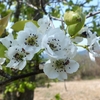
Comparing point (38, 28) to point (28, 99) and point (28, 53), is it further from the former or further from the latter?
point (28, 99)

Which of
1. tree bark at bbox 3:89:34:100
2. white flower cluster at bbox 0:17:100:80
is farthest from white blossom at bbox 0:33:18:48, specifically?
tree bark at bbox 3:89:34:100

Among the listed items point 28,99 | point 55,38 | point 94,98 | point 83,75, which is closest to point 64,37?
point 55,38

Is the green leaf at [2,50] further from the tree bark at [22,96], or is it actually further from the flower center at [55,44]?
the tree bark at [22,96]

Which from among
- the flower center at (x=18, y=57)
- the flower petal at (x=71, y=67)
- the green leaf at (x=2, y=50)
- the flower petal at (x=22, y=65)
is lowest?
the flower petal at (x=71, y=67)

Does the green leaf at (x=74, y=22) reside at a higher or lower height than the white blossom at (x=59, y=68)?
higher

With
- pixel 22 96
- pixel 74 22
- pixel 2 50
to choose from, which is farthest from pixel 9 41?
pixel 22 96

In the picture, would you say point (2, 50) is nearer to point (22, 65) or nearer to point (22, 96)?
point (22, 65)

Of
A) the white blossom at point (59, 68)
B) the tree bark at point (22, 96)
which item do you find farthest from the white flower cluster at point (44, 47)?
the tree bark at point (22, 96)

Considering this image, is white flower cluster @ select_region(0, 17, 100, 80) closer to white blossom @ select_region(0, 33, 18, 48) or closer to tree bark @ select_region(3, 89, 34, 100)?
white blossom @ select_region(0, 33, 18, 48)
